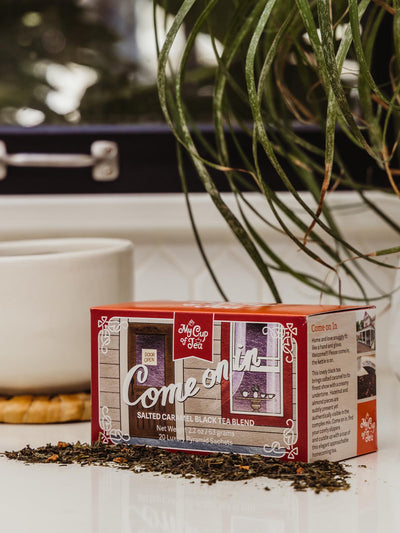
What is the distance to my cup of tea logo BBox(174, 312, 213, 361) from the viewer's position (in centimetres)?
53

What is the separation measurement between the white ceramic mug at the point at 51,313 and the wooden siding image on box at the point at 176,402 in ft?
0.35

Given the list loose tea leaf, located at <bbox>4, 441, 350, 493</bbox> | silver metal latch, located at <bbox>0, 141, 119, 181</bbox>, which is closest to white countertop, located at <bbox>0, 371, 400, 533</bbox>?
loose tea leaf, located at <bbox>4, 441, 350, 493</bbox>

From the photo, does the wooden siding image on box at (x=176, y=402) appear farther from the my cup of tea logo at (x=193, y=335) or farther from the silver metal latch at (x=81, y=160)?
the silver metal latch at (x=81, y=160)

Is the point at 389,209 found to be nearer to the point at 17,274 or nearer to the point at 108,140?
the point at 108,140

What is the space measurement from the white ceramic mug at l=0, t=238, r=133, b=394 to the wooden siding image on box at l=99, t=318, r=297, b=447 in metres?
0.11

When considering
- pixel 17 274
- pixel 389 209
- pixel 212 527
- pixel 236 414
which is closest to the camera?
pixel 212 527

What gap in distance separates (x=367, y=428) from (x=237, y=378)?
108 mm

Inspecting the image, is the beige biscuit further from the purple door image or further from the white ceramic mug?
the purple door image

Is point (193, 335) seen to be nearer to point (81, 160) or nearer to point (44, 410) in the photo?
point (44, 410)

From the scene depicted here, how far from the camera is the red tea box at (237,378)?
50cm

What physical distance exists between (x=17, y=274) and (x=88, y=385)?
0.41 feet

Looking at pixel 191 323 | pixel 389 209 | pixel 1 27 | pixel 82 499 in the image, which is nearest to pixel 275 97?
pixel 389 209

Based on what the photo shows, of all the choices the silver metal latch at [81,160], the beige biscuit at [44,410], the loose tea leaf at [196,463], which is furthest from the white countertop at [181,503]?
the silver metal latch at [81,160]

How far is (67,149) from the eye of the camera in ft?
3.33
